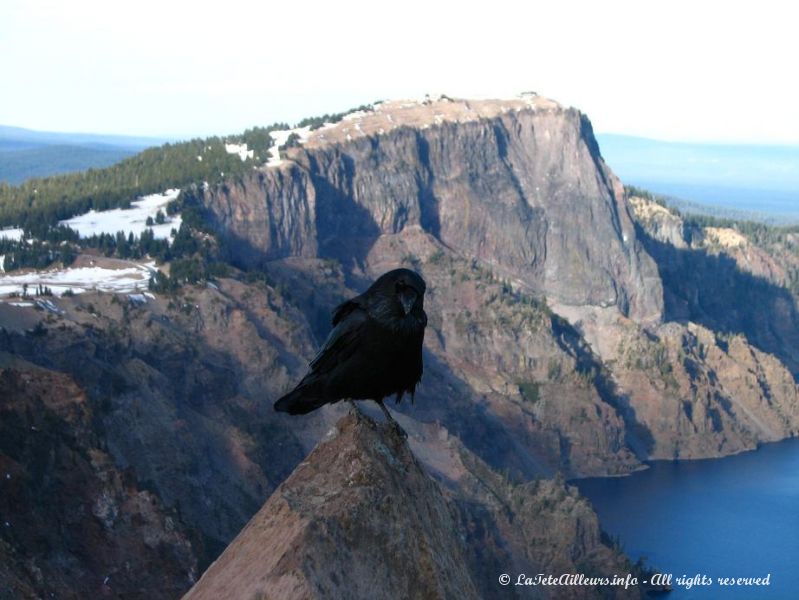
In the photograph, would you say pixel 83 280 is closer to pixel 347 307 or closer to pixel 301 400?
pixel 301 400

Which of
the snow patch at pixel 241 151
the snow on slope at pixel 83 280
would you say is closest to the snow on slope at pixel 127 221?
the snow on slope at pixel 83 280

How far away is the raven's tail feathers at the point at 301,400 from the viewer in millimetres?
14828

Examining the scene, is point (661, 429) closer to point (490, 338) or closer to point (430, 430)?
point (490, 338)

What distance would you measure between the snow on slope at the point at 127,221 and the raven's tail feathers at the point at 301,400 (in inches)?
4285

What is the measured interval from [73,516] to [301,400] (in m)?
41.0

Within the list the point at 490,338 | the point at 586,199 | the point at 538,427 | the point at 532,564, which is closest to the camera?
the point at 532,564

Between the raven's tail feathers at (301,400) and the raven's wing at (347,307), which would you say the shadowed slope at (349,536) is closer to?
the raven's tail feathers at (301,400)

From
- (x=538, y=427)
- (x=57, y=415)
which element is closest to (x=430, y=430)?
(x=538, y=427)

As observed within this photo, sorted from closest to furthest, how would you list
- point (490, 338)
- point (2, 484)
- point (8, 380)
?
point (2, 484) → point (8, 380) → point (490, 338)

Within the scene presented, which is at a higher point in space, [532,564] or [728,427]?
[532,564]

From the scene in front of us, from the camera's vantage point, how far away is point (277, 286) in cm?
13438

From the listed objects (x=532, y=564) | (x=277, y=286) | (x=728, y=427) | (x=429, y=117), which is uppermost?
(x=429, y=117)

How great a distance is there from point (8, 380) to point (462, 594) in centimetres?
5007

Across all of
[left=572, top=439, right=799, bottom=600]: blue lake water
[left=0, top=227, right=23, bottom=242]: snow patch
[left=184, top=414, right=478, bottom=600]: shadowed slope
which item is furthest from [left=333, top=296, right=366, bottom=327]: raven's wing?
[left=0, top=227, right=23, bottom=242]: snow patch
